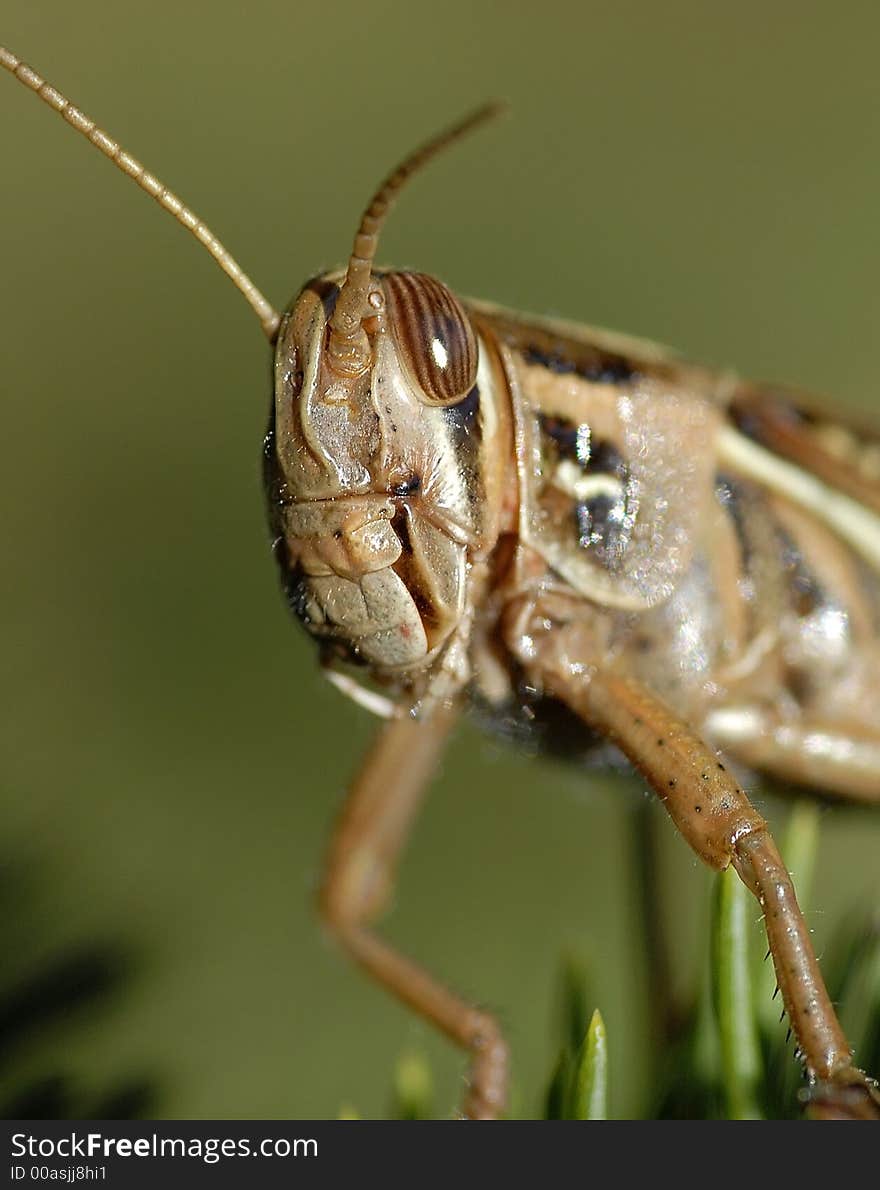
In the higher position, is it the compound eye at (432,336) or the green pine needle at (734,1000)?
the compound eye at (432,336)

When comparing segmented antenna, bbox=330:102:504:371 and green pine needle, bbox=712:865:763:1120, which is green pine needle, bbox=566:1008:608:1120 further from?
segmented antenna, bbox=330:102:504:371

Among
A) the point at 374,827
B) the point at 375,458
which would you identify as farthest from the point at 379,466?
the point at 374,827

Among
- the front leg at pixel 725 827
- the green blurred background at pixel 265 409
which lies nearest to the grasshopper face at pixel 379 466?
the front leg at pixel 725 827

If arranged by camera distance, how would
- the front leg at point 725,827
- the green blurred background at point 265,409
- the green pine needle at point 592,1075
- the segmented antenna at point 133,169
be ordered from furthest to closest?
the green blurred background at point 265,409 < the segmented antenna at point 133,169 < the front leg at point 725,827 < the green pine needle at point 592,1075

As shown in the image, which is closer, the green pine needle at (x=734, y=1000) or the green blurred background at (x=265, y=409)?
the green pine needle at (x=734, y=1000)

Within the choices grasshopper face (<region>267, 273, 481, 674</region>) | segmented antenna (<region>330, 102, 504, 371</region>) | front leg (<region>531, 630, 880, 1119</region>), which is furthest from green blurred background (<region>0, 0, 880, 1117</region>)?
segmented antenna (<region>330, 102, 504, 371</region>)

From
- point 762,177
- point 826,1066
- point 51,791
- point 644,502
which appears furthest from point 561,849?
point 762,177

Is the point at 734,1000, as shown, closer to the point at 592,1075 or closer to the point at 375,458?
the point at 592,1075

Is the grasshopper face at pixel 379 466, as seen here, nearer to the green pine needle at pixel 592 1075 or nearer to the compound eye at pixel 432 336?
the compound eye at pixel 432 336
